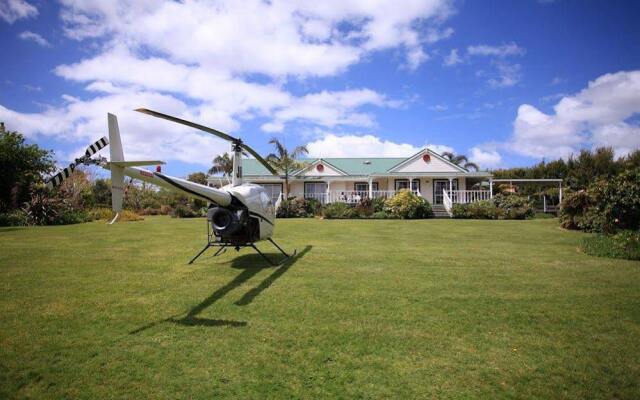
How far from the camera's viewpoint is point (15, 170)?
886 inches

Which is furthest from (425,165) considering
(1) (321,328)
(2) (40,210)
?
(1) (321,328)

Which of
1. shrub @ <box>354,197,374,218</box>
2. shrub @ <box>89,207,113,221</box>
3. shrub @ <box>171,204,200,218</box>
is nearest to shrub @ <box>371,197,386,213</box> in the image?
shrub @ <box>354,197,374,218</box>

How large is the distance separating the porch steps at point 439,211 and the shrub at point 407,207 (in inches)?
43.5

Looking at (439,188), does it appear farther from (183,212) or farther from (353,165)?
(183,212)

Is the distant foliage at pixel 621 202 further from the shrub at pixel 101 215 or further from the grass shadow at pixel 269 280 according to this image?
the shrub at pixel 101 215

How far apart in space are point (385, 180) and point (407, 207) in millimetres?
8105

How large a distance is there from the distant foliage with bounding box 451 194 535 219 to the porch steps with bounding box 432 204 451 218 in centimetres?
92

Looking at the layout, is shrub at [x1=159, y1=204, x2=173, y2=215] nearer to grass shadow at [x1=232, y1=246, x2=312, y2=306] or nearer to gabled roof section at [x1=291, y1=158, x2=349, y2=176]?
gabled roof section at [x1=291, y1=158, x2=349, y2=176]

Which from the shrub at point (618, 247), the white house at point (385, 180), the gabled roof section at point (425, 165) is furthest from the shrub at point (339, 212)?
the shrub at point (618, 247)

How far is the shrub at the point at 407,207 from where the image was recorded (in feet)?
80.8

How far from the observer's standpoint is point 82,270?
8.64 metres

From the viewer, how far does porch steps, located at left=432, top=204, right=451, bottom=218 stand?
26.1 meters

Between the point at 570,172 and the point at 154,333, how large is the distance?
139 ft

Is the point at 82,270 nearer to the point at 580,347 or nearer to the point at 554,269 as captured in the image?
the point at 580,347
